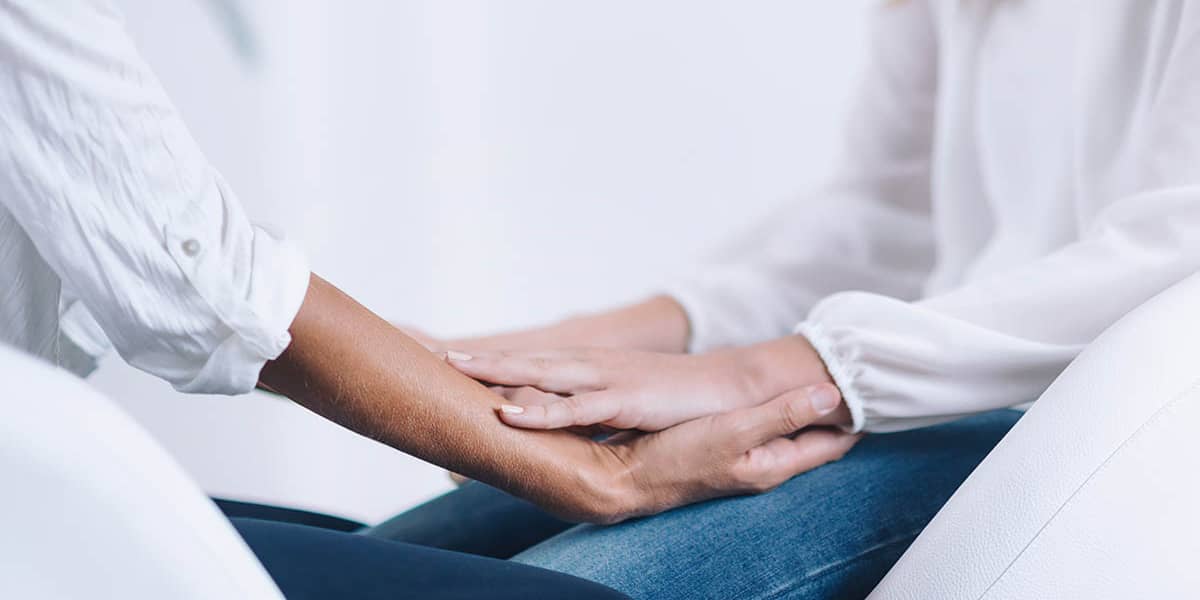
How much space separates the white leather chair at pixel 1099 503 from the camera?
470 mm

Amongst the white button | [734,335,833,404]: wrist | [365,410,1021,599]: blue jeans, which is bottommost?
[365,410,1021,599]: blue jeans

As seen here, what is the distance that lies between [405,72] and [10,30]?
133cm

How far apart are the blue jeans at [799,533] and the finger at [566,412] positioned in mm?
62

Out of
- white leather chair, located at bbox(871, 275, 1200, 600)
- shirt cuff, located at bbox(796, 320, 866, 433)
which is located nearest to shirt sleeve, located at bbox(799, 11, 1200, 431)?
shirt cuff, located at bbox(796, 320, 866, 433)

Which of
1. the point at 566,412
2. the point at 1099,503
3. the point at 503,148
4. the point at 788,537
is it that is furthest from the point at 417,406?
the point at 503,148

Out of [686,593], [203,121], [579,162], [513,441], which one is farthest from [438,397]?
[579,162]

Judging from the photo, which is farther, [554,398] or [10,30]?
[554,398]

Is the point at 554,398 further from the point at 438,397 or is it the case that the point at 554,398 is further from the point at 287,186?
the point at 287,186

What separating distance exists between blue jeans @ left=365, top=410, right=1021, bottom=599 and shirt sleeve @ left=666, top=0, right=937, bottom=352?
317mm

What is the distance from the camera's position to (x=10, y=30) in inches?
17.1

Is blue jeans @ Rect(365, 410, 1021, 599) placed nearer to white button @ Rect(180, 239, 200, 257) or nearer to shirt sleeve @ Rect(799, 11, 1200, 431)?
shirt sleeve @ Rect(799, 11, 1200, 431)

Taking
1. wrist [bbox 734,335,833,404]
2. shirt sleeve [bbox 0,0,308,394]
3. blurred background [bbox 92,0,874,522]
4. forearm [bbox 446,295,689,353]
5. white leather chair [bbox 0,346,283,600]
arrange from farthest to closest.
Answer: blurred background [bbox 92,0,874,522] < forearm [bbox 446,295,689,353] < wrist [bbox 734,335,833,404] < shirt sleeve [bbox 0,0,308,394] < white leather chair [bbox 0,346,283,600]

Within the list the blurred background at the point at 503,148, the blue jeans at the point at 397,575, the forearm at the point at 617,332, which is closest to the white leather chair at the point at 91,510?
the blue jeans at the point at 397,575

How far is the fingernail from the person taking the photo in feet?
2.05
